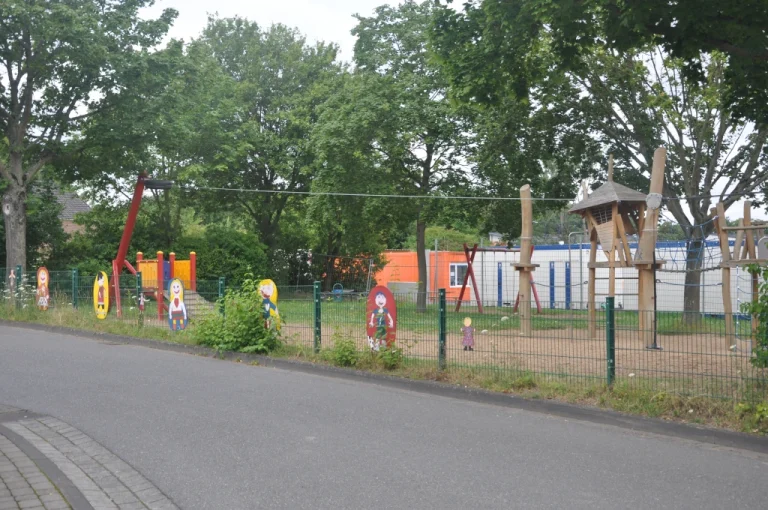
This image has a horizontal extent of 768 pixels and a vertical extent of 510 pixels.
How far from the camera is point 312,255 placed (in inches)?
1807

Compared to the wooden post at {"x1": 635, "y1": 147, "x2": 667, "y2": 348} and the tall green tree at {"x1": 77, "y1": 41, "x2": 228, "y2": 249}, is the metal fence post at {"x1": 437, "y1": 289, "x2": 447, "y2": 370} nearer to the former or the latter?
the wooden post at {"x1": 635, "y1": 147, "x2": 667, "y2": 348}

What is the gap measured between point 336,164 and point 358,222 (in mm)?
2950

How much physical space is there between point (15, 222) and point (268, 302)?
1583 centimetres

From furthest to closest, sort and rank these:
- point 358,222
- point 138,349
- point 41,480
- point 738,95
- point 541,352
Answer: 1. point 358,222
2. point 138,349
3. point 738,95
4. point 541,352
5. point 41,480

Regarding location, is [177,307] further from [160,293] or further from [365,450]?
[365,450]

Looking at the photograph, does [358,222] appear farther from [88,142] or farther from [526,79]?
[526,79]

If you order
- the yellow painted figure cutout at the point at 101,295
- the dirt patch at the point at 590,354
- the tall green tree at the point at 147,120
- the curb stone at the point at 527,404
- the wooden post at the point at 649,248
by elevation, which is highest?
the tall green tree at the point at 147,120

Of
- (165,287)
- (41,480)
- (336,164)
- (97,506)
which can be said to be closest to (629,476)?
(97,506)

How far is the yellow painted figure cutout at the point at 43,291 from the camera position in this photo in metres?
21.5

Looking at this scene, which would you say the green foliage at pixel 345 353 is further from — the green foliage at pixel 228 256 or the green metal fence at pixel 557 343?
the green foliage at pixel 228 256

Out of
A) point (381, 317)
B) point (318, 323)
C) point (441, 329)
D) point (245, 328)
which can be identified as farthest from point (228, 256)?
point (441, 329)

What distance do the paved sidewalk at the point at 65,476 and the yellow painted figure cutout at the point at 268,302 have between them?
647cm

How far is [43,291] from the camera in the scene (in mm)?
21688

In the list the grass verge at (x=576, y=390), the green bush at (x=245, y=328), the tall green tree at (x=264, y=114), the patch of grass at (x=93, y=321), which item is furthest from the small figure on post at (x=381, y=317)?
the tall green tree at (x=264, y=114)
